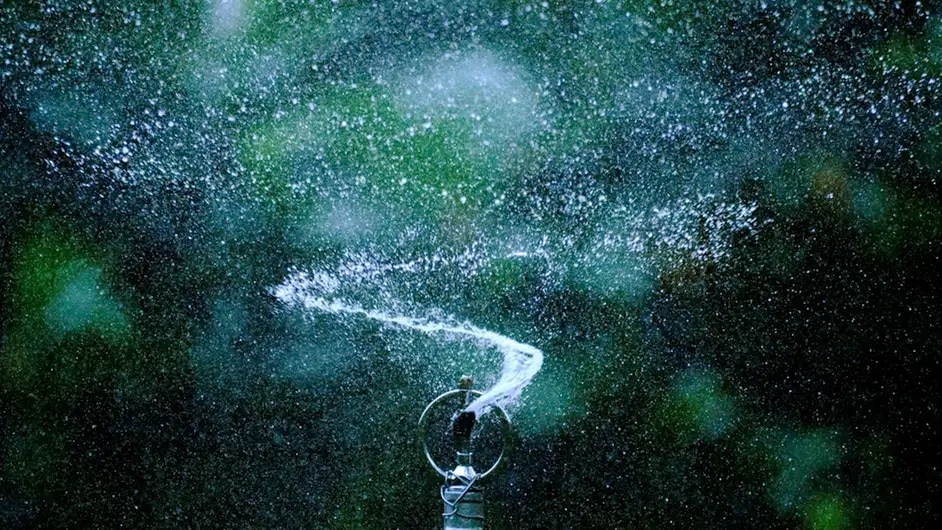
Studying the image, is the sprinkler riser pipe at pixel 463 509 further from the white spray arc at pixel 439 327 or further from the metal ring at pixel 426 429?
the white spray arc at pixel 439 327

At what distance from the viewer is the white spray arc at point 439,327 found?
1896 millimetres

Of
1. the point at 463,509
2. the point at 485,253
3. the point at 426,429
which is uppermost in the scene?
the point at 485,253

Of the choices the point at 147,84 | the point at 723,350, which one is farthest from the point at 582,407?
the point at 147,84

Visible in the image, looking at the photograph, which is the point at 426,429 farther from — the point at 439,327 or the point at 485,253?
the point at 485,253

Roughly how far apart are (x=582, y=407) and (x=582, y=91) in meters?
0.77

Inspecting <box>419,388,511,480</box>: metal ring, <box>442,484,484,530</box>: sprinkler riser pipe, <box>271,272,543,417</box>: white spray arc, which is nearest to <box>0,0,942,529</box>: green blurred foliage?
<box>271,272,543,417</box>: white spray arc

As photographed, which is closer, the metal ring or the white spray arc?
the metal ring

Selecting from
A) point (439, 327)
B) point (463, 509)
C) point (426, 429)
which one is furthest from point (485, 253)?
point (463, 509)

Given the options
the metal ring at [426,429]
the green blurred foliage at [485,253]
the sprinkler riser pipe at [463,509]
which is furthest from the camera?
the green blurred foliage at [485,253]

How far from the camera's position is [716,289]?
1.92m

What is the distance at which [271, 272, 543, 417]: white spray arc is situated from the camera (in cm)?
190

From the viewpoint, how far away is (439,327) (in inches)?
74.7

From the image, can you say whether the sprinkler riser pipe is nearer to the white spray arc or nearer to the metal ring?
the metal ring

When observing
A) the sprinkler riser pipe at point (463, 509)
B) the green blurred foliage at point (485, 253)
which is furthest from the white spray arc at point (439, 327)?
the sprinkler riser pipe at point (463, 509)
